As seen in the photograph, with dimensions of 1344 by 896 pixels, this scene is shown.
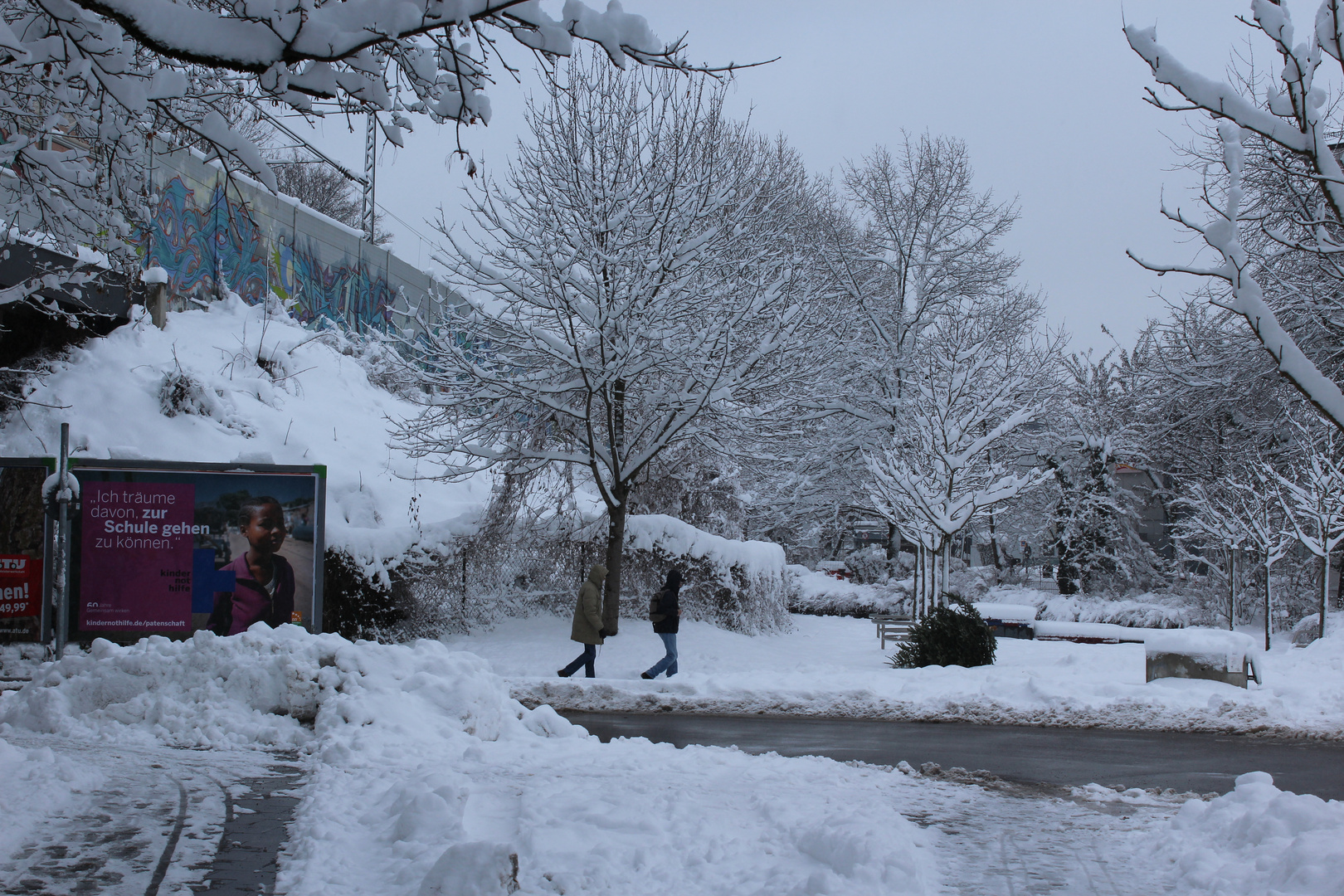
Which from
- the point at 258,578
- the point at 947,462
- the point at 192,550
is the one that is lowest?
the point at 258,578

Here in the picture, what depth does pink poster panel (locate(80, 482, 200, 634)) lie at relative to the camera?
35.8 feet

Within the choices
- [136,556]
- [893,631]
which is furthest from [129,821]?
[893,631]

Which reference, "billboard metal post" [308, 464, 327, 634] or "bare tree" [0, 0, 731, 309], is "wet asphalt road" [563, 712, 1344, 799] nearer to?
"billboard metal post" [308, 464, 327, 634]

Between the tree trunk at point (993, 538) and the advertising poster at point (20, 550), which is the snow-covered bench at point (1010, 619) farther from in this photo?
the advertising poster at point (20, 550)

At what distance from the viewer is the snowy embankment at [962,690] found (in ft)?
33.1

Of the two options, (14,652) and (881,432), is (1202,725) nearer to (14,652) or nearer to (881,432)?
(14,652)

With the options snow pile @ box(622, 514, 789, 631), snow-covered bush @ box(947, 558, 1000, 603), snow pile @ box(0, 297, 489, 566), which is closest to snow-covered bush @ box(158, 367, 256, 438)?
snow pile @ box(0, 297, 489, 566)

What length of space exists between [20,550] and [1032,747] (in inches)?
409

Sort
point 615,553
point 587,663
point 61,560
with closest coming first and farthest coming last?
point 61,560, point 587,663, point 615,553

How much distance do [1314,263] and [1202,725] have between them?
1294 centimetres

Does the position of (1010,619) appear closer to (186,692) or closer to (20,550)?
(186,692)

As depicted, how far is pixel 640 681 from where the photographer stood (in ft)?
38.1

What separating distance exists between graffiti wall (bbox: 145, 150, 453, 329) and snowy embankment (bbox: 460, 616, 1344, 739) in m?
6.83

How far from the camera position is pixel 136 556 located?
11.0m
